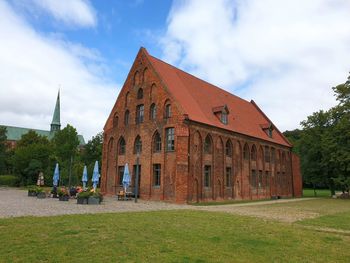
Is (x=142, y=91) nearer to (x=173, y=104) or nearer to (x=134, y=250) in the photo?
(x=173, y=104)

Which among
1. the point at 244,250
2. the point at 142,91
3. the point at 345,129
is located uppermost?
the point at 142,91

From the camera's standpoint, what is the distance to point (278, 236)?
A: 1059 centimetres

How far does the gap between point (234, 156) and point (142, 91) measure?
39.0 ft

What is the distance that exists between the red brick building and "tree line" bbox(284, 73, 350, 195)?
25.8 feet

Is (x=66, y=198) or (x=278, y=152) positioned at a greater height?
(x=278, y=152)

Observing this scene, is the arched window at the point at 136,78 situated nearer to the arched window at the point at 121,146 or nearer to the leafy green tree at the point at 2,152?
the arched window at the point at 121,146

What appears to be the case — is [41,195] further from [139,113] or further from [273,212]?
[273,212]

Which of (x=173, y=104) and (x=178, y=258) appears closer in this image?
(x=178, y=258)

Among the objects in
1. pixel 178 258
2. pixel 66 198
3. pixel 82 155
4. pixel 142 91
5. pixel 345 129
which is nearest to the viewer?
pixel 178 258

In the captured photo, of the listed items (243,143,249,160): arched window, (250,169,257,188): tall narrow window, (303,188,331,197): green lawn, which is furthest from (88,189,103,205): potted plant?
(303,188,331,197): green lawn

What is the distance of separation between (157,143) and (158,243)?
2181 cm

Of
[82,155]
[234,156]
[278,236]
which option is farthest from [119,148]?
[82,155]

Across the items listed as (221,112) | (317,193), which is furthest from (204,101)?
(317,193)

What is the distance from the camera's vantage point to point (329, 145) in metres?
41.2
